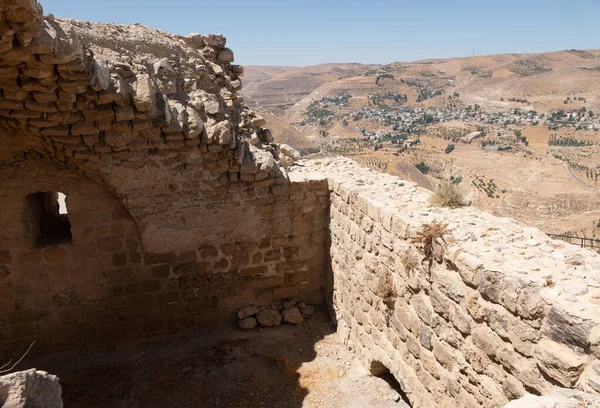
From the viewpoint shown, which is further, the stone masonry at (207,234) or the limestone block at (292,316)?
the limestone block at (292,316)

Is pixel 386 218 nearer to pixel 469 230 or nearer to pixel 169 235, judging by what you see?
pixel 469 230

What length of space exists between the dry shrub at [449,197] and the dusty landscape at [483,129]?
11cm

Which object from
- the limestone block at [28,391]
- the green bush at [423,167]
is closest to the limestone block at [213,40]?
the limestone block at [28,391]

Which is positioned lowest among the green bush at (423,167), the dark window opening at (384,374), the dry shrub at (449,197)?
the green bush at (423,167)

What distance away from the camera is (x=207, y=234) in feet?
18.3

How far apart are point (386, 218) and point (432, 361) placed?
137cm

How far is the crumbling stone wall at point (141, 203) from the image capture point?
4570 millimetres

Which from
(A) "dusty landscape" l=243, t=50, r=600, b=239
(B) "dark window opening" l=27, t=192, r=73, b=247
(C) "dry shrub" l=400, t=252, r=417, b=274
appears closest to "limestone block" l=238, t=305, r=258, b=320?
(B) "dark window opening" l=27, t=192, r=73, b=247

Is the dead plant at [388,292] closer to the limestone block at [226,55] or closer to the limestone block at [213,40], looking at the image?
the limestone block at [226,55]

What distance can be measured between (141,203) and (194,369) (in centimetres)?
210

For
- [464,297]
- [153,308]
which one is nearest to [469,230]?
[464,297]

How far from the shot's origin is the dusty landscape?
2873cm

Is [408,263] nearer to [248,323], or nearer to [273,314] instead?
[273,314]

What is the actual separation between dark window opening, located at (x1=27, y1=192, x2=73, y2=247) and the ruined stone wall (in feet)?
11.9
